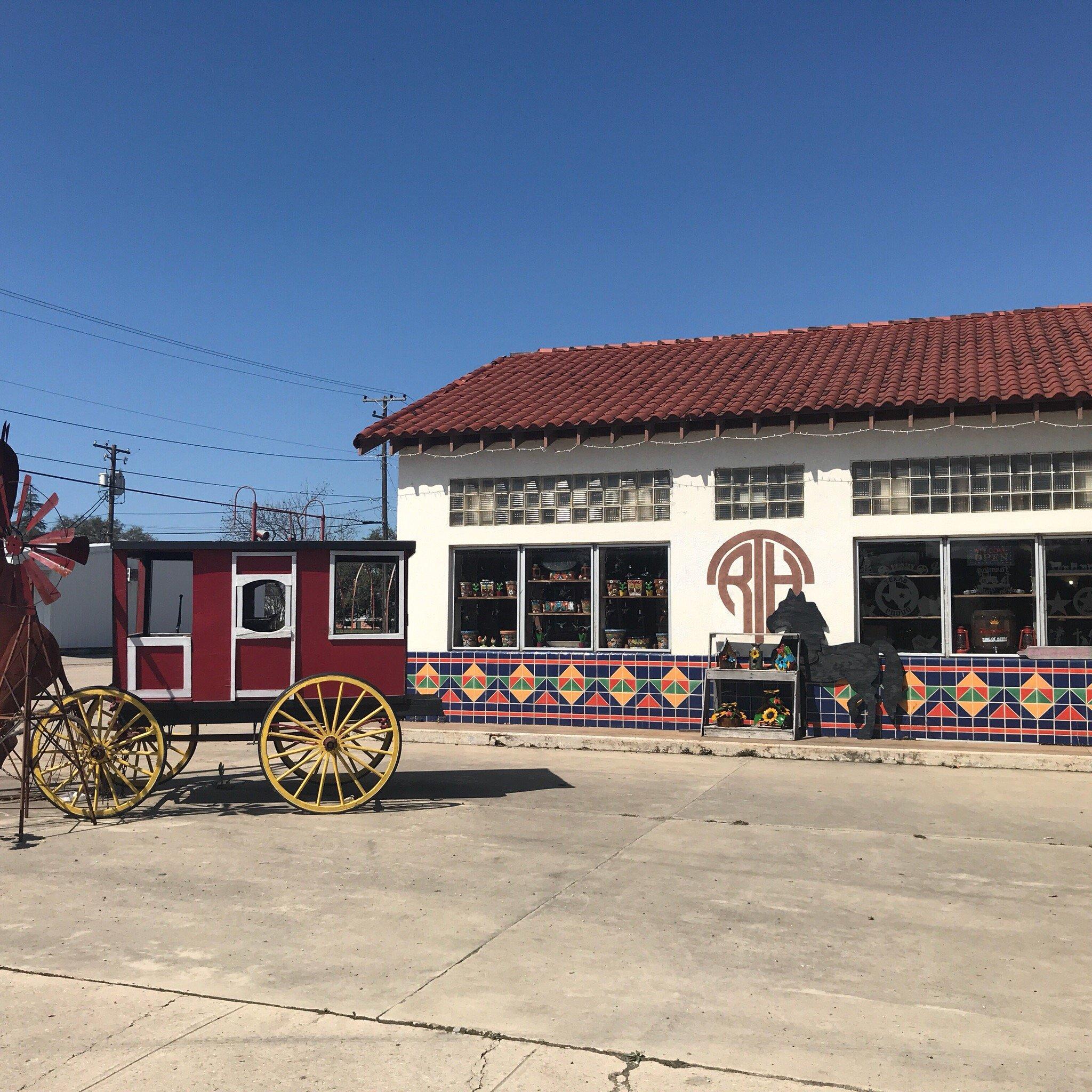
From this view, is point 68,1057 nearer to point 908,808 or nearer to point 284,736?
point 284,736

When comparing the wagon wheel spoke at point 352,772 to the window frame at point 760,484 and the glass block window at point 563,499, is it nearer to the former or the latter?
the glass block window at point 563,499

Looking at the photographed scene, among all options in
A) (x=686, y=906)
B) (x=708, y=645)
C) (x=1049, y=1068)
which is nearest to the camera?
(x=1049, y=1068)

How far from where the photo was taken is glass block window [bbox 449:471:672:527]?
14.5 meters

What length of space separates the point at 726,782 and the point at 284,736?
14.7 feet

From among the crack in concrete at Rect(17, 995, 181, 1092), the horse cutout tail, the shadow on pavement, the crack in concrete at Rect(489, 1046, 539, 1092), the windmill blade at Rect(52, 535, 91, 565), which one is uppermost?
the windmill blade at Rect(52, 535, 91, 565)

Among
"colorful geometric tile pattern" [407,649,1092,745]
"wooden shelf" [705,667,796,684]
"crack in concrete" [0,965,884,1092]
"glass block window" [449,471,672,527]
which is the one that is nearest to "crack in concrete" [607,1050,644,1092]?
"crack in concrete" [0,965,884,1092]

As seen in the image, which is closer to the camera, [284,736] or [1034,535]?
[284,736]

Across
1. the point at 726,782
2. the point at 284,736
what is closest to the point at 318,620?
the point at 284,736

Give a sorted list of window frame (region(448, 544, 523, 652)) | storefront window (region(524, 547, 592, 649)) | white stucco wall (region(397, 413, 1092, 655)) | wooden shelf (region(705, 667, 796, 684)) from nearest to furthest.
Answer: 1. white stucco wall (region(397, 413, 1092, 655))
2. wooden shelf (region(705, 667, 796, 684))
3. storefront window (region(524, 547, 592, 649))
4. window frame (region(448, 544, 523, 652))

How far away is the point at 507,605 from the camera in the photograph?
15172mm

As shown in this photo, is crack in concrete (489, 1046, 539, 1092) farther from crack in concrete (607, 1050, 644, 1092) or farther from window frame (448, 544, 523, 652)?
window frame (448, 544, 523, 652)

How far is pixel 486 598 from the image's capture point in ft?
50.0

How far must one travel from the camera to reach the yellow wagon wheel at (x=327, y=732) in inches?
371

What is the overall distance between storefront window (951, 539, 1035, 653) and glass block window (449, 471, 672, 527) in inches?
149
